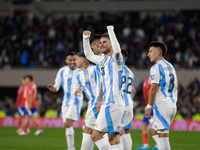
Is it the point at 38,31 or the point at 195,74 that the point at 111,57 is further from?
the point at 38,31

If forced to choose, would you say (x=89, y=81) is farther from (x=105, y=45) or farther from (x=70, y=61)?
(x=70, y=61)

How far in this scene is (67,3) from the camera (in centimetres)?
2945

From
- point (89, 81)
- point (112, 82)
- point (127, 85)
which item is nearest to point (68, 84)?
point (89, 81)

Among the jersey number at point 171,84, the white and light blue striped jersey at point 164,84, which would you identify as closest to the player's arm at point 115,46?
the white and light blue striped jersey at point 164,84

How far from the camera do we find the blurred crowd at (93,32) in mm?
23766

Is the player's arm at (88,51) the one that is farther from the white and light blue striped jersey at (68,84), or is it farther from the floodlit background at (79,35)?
the floodlit background at (79,35)

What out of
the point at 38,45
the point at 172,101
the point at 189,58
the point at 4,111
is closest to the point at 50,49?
the point at 38,45

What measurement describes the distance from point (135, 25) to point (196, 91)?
8125mm

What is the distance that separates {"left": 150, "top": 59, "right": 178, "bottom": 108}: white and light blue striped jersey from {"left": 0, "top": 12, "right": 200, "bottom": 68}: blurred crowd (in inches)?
616

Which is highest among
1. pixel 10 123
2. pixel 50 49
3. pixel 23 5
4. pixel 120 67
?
pixel 23 5

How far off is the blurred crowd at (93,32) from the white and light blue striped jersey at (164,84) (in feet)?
51.3

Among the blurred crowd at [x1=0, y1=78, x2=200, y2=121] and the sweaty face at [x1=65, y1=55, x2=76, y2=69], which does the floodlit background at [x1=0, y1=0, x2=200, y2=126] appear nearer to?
the blurred crowd at [x1=0, y1=78, x2=200, y2=121]

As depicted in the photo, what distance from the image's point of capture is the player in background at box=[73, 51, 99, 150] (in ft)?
24.0

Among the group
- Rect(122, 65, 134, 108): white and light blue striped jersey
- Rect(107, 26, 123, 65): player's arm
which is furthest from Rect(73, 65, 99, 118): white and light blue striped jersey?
Rect(107, 26, 123, 65): player's arm
